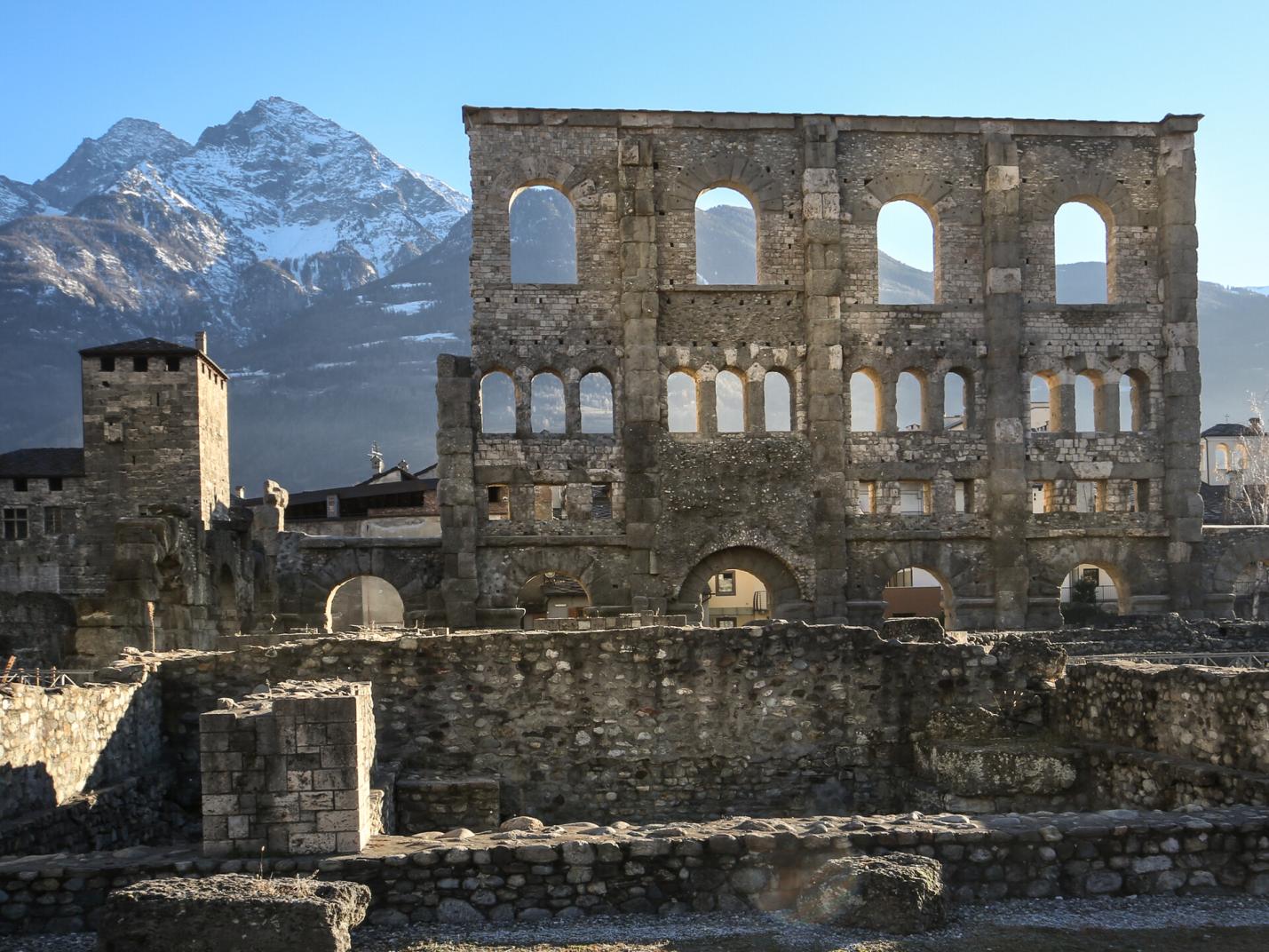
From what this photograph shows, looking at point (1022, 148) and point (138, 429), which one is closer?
point (1022, 148)

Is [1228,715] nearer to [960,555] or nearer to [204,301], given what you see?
[960,555]

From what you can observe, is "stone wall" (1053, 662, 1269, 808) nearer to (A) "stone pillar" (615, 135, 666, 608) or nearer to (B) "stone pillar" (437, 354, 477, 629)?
(A) "stone pillar" (615, 135, 666, 608)

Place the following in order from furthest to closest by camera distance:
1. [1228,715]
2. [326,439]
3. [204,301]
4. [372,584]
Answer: [204,301]
[326,439]
[372,584]
[1228,715]

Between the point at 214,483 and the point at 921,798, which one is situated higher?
the point at 214,483

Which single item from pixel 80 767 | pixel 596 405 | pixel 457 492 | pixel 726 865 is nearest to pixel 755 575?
pixel 457 492

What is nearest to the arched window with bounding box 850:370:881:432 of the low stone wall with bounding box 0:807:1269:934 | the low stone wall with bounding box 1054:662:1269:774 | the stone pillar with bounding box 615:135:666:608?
the stone pillar with bounding box 615:135:666:608

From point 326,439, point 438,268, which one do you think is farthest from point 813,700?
point 438,268

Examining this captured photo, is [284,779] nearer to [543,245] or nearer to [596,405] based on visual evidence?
[596,405]

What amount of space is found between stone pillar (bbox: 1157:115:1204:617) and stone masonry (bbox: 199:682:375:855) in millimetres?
26808

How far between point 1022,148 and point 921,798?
72.3 ft

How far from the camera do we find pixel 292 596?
29359mm

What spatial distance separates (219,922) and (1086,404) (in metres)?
40.5

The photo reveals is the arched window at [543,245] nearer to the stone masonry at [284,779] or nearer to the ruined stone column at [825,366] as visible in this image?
the ruined stone column at [825,366]

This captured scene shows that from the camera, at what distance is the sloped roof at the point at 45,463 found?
47.8 metres
